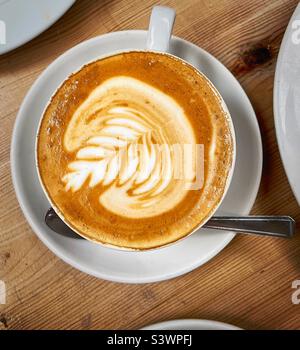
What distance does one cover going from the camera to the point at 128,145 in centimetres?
72

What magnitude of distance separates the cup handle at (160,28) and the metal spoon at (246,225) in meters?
0.23

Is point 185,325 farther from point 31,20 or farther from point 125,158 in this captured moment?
point 31,20

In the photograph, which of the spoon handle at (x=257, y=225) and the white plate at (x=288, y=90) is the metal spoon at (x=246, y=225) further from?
the white plate at (x=288, y=90)

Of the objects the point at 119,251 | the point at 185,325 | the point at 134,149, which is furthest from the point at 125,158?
the point at 185,325

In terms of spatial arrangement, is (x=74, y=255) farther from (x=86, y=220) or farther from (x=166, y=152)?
(x=166, y=152)

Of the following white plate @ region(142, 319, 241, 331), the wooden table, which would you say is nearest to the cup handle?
the wooden table

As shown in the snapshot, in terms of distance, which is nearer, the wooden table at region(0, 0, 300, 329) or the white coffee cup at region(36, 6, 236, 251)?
the white coffee cup at region(36, 6, 236, 251)

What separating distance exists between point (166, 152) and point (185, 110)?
0.06 meters

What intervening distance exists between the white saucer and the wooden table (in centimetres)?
5

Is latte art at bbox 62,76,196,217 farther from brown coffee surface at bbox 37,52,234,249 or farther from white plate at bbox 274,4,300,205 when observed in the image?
white plate at bbox 274,4,300,205

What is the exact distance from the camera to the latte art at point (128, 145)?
0.72 metres

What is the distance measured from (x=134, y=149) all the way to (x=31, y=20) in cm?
24

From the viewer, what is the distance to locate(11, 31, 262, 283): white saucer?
0.78 meters
